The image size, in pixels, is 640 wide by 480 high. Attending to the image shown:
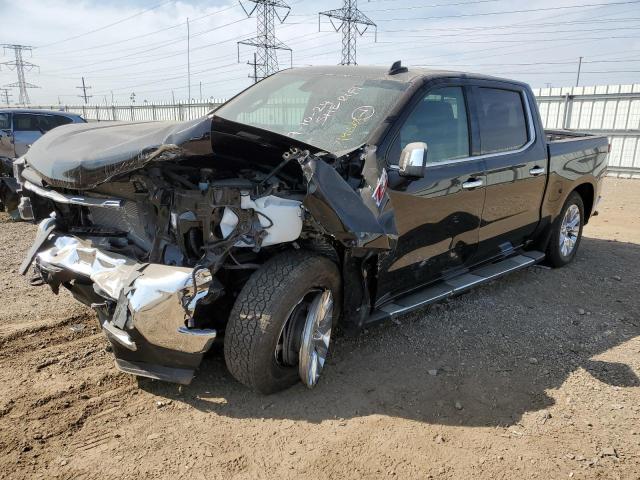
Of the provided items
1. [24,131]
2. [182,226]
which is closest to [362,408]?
[182,226]

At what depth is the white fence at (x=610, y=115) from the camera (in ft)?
46.1

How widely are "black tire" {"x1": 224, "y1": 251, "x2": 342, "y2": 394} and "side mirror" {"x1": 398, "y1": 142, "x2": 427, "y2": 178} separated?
0.76m

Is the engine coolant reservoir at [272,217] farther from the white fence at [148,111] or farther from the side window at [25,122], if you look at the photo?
the white fence at [148,111]

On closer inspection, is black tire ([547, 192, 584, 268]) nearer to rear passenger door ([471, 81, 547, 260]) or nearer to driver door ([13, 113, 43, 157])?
rear passenger door ([471, 81, 547, 260])

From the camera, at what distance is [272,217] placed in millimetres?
2658

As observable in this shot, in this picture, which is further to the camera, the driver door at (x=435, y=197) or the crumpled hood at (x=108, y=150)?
the driver door at (x=435, y=197)

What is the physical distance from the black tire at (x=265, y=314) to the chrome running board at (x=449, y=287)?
68 centimetres

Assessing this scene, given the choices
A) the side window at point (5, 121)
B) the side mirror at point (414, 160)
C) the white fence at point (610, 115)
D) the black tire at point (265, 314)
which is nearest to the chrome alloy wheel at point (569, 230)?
the side mirror at point (414, 160)

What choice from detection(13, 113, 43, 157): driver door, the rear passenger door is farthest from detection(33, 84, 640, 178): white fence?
detection(13, 113, 43, 157): driver door

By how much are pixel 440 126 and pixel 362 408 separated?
6.78ft

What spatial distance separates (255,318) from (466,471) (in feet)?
4.29

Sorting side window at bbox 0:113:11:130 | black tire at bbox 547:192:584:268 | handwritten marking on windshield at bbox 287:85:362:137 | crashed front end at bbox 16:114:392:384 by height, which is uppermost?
handwritten marking on windshield at bbox 287:85:362:137

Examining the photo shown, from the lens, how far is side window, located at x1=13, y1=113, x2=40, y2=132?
33.2 feet

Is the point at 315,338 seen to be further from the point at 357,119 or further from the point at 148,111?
the point at 148,111
